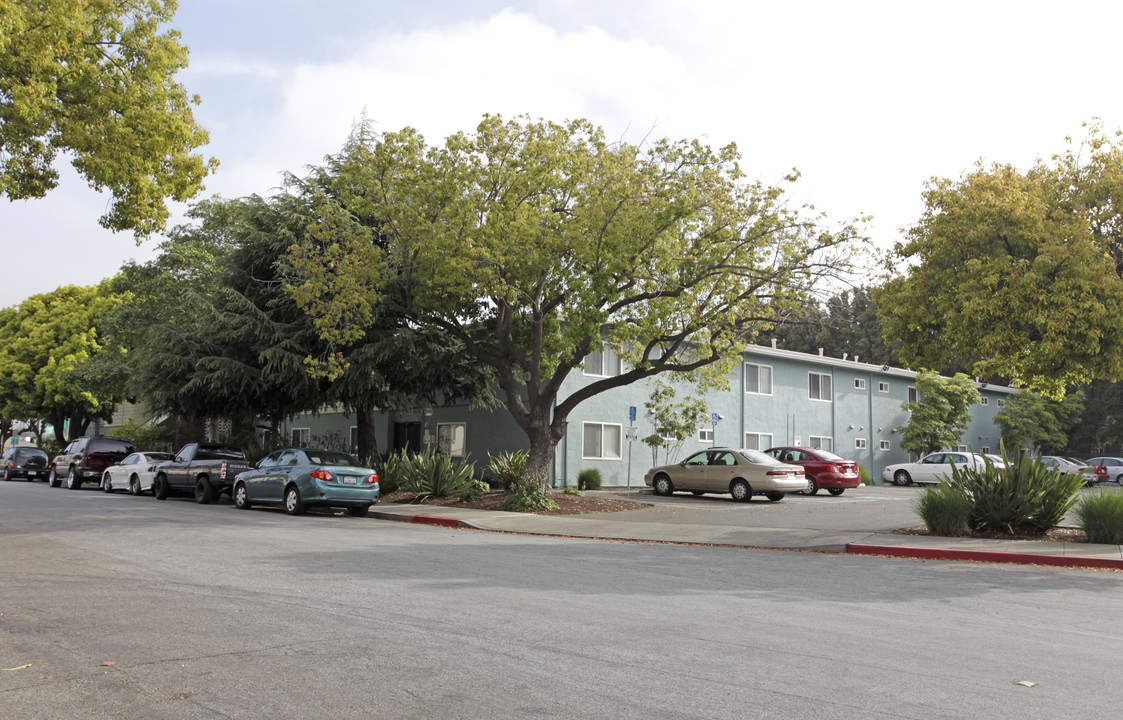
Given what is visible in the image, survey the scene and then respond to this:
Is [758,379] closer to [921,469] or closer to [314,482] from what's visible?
[921,469]

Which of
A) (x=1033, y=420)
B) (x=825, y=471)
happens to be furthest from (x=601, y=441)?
(x=1033, y=420)

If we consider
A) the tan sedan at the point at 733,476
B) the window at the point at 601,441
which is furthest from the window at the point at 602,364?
the tan sedan at the point at 733,476

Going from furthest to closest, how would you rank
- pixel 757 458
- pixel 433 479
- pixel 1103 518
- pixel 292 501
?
pixel 757 458 < pixel 433 479 < pixel 292 501 < pixel 1103 518

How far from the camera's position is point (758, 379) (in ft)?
118

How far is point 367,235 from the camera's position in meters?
23.0

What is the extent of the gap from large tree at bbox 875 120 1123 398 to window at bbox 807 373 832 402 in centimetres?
2182

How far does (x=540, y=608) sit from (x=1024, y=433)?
46661 mm

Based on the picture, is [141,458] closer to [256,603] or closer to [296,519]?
[296,519]

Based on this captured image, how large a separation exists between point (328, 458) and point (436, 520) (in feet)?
10.6

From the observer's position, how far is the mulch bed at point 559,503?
844 inches

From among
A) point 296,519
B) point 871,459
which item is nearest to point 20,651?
point 296,519

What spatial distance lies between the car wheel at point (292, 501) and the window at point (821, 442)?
2448cm

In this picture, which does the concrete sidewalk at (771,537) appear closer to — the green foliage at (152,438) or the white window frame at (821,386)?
the white window frame at (821,386)

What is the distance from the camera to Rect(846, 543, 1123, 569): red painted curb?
40.0 ft
